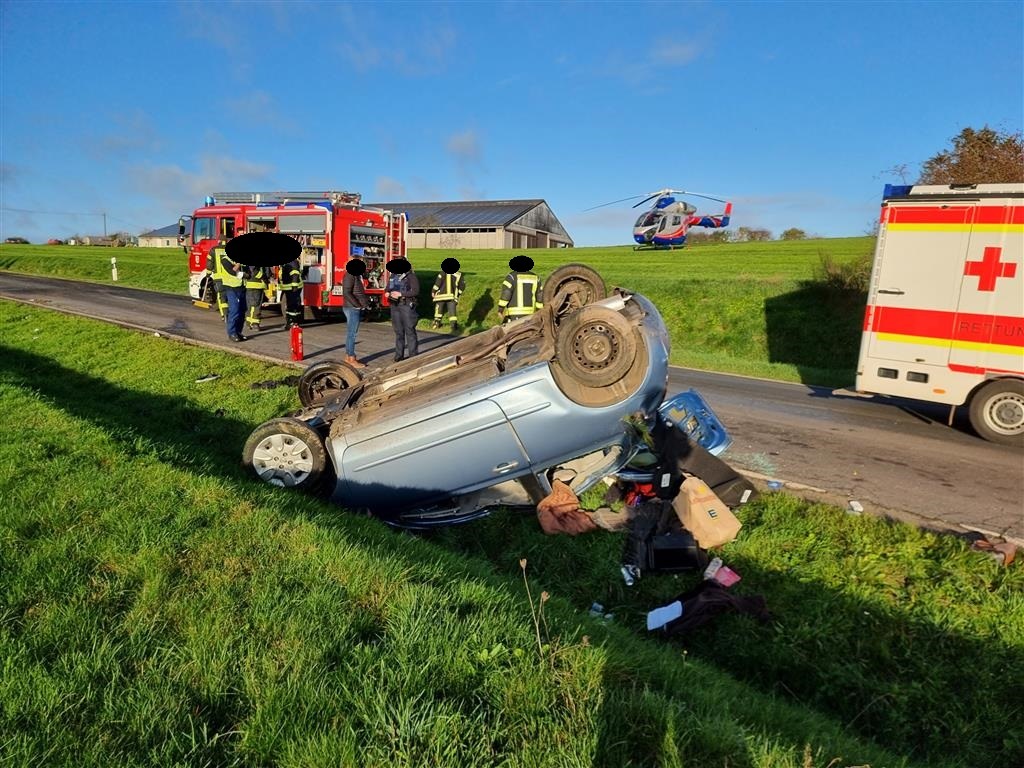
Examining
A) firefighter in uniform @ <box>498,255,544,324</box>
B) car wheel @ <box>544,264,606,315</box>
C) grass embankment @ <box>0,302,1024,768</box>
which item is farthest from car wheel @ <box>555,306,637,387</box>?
firefighter in uniform @ <box>498,255,544,324</box>

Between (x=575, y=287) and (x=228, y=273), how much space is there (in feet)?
28.2

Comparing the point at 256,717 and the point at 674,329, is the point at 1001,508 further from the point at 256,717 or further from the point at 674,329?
the point at 674,329

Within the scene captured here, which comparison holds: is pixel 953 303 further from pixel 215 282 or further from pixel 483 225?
pixel 483 225

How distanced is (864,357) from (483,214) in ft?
164

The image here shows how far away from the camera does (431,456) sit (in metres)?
4.36

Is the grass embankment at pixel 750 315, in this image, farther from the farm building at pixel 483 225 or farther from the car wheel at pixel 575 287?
the farm building at pixel 483 225

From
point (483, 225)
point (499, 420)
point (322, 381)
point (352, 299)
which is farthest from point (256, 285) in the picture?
point (483, 225)

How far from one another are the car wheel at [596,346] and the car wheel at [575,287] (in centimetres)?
98

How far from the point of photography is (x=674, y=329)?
17.9 meters

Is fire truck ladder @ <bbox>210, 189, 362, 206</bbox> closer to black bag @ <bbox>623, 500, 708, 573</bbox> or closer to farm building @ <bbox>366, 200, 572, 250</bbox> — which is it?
black bag @ <bbox>623, 500, 708, 573</bbox>

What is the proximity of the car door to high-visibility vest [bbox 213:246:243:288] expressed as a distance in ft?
26.9

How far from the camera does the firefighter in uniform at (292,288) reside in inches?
534

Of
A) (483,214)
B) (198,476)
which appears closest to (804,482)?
(198,476)

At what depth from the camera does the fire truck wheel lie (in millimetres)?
7316
